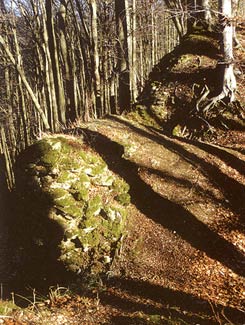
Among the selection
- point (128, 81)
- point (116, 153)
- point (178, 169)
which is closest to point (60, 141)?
point (116, 153)

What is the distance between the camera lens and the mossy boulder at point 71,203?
311 inches

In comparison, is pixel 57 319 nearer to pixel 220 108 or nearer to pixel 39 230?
pixel 39 230

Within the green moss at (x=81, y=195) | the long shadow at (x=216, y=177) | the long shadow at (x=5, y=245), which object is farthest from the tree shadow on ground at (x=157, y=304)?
the long shadow at (x=5, y=245)

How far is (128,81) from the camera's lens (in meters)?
12.8

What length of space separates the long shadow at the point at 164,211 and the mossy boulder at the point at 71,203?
0.90 ft

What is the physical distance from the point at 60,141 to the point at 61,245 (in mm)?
2434

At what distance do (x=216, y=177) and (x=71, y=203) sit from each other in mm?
3354

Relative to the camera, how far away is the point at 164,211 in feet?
26.8

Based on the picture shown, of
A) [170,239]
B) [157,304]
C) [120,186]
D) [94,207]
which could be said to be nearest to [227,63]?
[120,186]

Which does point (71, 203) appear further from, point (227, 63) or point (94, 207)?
point (227, 63)

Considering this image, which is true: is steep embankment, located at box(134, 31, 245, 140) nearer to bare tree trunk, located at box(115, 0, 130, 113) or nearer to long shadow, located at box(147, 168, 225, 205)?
bare tree trunk, located at box(115, 0, 130, 113)

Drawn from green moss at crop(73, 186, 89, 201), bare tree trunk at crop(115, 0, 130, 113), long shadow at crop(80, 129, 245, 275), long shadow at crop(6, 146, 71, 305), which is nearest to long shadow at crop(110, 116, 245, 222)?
long shadow at crop(80, 129, 245, 275)

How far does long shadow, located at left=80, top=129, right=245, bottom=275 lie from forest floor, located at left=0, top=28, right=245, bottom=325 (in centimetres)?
2

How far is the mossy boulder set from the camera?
7.89 m
